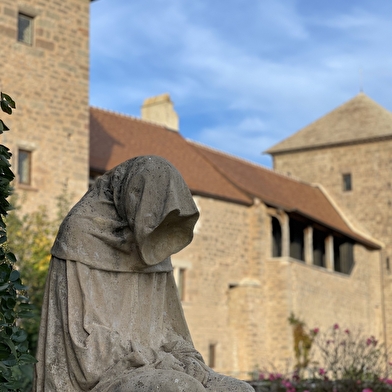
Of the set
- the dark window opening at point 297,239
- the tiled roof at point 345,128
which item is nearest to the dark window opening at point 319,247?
the dark window opening at point 297,239

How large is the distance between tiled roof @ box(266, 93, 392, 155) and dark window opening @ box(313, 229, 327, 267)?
20.8ft

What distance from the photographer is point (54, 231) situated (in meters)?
16.7

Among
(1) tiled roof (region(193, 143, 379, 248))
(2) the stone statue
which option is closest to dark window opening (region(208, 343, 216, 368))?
(1) tiled roof (region(193, 143, 379, 248))

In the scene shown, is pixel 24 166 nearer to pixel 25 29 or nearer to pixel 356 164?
pixel 25 29

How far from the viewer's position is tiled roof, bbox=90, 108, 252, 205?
2179cm

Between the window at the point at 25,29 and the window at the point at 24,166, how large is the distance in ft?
7.68

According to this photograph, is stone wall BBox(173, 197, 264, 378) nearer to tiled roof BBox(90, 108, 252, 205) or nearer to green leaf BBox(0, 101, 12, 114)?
tiled roof BBox(90, 108, 252, 205)

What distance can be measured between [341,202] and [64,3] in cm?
1869

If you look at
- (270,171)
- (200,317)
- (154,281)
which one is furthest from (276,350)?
(154,281)

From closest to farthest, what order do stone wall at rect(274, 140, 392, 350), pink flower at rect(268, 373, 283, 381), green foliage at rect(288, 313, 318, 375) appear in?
pink flower at rect(268, 373, 283, 381) → green foliage at rect(288, 313, 318, 375) → stone wall at rect(274, 140, 392, 350)

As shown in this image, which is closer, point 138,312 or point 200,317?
point 138,312

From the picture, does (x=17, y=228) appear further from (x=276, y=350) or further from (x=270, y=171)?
(x=270, y=171)

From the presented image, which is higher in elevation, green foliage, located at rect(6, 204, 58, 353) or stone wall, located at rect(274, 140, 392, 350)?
stone wall, located at rect(274, 140, 392, 350)

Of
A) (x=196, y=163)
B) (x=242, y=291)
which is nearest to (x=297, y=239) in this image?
(x=242, y=291)
